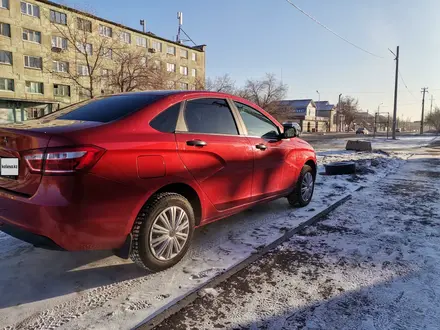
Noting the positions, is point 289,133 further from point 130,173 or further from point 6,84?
point 6,84

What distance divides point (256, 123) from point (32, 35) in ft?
123

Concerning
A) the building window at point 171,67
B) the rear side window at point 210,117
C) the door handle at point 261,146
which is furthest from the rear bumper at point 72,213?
the building window at point 171,67

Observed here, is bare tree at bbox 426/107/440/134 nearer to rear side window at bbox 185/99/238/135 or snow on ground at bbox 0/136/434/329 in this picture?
rear side window at bbox 185/99/238/135

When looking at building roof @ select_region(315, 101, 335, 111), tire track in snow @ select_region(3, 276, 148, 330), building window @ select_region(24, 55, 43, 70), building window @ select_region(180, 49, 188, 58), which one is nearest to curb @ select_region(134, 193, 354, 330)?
tire track in snow @ select_region(3, 276, 148, 330)

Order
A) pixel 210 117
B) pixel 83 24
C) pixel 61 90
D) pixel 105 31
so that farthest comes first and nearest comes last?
pixel 105 31 → pixel 61 90 → pixel 83 24 → pixel 210 117

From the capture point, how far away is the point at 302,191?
201 inches

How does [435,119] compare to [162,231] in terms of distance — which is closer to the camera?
[162,231]

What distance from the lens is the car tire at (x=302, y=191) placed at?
5004mm

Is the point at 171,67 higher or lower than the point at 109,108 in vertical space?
higher

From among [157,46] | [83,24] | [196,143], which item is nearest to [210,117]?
[196,143]

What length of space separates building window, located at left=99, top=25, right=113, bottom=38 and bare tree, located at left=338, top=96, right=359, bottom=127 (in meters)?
78.3

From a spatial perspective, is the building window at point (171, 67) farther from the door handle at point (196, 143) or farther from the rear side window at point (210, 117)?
the door handle at point (196, 143)

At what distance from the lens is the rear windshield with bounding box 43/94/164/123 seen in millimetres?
2807

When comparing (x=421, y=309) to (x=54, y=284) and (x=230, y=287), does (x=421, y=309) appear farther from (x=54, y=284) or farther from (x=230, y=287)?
(x=54, y=284)
